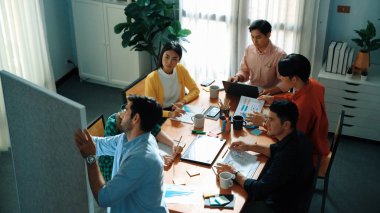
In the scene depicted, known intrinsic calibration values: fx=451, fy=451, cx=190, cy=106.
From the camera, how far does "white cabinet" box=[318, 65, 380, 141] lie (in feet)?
14.5

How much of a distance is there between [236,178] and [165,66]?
1300 mm

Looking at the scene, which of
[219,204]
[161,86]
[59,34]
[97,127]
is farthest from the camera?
[59,34]

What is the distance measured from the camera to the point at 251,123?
3320mm

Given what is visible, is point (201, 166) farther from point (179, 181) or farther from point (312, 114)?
point (312, 114)

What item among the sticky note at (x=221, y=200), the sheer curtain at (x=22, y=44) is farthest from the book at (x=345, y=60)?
the sheer curtain at (x=22, y=44)

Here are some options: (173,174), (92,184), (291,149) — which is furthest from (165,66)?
(92,184)

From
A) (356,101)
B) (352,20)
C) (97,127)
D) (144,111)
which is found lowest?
(356,101)

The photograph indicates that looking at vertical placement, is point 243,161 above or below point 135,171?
below

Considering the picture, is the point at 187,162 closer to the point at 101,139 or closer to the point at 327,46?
the point at 101,139

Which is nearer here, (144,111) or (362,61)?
(144,111)

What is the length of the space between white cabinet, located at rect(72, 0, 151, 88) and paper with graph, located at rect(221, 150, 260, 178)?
2747 mm

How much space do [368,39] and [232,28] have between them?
1418mm

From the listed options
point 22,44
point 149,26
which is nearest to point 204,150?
point 149,26

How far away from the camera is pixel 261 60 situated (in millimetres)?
4090
